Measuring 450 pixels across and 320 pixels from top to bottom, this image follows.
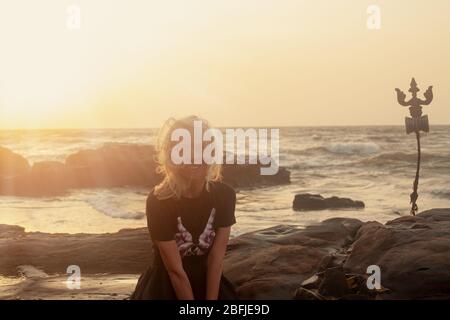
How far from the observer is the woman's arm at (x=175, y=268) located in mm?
3646

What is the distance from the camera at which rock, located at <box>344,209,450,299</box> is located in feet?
22.9

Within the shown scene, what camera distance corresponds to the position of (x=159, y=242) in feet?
12.0

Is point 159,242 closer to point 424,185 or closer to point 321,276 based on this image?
point 321,276

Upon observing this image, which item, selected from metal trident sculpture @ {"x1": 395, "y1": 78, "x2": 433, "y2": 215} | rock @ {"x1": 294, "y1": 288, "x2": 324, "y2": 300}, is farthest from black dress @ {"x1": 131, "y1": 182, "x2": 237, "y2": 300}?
metal trident sculpture @ {"x1": 395, "y1": 78, "x2": 433, "y2": 215}

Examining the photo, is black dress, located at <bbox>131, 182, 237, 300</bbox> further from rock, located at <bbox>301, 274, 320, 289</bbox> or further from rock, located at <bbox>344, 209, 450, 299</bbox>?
rock, located at <bbox>344, 209, 450, 299</bbox>

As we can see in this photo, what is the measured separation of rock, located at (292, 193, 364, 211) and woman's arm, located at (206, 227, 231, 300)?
59.5 ft

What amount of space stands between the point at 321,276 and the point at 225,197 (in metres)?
3.74

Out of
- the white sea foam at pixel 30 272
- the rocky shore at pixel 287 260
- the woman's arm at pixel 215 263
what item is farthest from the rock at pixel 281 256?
the woman's arm at pixel 215 263

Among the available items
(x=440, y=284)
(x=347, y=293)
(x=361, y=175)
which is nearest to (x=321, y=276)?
(x=347, y=293)

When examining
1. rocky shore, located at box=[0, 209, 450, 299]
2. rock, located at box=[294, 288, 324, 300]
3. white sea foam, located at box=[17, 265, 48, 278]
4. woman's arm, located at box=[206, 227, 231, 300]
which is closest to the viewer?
woman's arm, located at box=[206, 227, 231, 300]

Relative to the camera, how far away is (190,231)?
377 cm

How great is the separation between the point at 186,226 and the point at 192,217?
0.07m

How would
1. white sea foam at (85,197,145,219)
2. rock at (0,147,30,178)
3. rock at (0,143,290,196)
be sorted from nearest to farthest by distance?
white sea foam at (85,197,145,219) → rock at (0,143,290,196) → rock at (0,147,30,178)

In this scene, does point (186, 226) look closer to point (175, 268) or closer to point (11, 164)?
point (175, 268)
